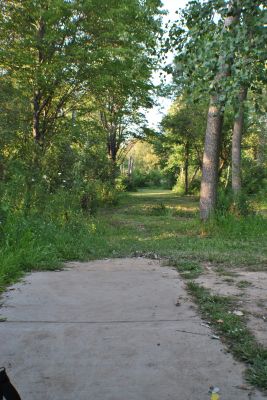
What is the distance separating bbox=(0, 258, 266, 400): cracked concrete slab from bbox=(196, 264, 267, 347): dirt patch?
0.43 meters

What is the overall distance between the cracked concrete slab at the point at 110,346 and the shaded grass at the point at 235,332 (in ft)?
0.31

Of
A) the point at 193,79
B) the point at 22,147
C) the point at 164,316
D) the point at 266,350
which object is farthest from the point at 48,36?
the point at 266,350

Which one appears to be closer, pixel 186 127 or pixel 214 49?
pixel 214 49

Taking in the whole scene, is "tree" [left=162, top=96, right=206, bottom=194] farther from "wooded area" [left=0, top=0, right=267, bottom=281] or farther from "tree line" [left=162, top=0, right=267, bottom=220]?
"tree line" [left=162, top=0, right=267, bottom=220]

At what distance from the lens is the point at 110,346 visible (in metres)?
3.00

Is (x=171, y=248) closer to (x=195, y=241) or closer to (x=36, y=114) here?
(x=195, y=241)

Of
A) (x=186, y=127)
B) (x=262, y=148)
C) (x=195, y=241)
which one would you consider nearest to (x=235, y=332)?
(x=195, y=241)

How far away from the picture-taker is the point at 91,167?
16859mm

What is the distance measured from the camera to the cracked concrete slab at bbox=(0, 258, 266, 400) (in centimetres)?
242

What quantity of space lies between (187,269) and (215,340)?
2.92m

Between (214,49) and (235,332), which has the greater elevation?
(214,49)

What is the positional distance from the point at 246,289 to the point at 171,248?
11.1 feet

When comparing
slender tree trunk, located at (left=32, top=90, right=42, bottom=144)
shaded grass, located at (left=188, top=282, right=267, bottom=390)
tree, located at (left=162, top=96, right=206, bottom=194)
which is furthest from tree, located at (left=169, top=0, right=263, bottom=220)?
tree, located at (left=162, top=96, right=206, bottom=194)

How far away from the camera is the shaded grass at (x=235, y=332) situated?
259 centimetres
